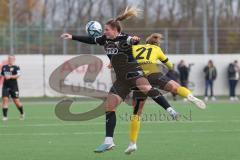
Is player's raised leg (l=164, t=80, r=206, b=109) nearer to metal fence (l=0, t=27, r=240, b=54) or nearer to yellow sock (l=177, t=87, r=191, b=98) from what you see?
yellow sock (l=177, t=87, r=191, b=98)

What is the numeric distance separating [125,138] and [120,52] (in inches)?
135

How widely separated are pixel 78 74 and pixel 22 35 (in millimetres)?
3488

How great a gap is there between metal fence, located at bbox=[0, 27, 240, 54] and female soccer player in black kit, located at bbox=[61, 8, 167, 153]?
72.0 feet

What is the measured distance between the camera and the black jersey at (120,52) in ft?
34.1

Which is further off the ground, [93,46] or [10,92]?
[93,46]

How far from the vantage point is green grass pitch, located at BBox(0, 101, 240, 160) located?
10.9 m

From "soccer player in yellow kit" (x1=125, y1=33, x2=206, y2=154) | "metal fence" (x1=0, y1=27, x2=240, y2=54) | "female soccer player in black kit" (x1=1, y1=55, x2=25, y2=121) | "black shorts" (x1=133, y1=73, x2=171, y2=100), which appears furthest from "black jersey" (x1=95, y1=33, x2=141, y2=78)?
"metal fence" (x1=0, y1=27, x2=240, y2=54)

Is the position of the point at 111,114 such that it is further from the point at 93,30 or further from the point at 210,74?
the point at 210,74

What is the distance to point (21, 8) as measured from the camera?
4162 centimetres

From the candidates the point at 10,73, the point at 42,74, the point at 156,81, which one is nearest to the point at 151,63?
the point at 156,81

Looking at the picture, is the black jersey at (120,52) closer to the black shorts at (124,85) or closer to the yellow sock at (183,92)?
the black shorts at (124,85)

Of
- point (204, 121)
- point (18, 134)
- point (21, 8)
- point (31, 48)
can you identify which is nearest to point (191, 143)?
point (18, 134)

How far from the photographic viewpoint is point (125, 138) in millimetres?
13547

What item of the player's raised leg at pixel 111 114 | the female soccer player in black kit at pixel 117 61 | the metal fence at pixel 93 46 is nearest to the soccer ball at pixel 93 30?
the female soccer player in black kit at pixel 117 61
